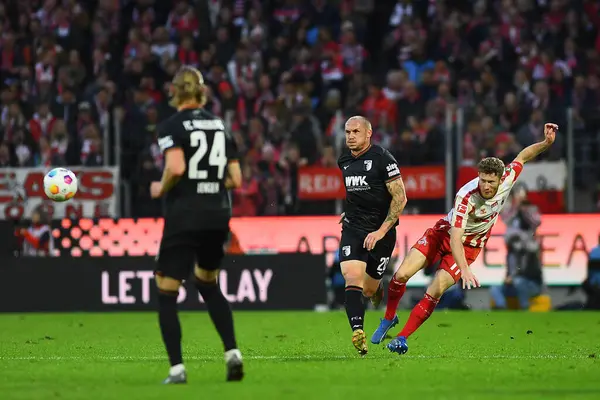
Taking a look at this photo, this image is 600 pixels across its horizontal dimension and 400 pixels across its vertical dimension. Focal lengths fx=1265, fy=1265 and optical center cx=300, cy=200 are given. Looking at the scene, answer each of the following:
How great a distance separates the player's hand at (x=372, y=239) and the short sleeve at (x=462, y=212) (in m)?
0.69

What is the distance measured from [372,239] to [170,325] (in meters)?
3.37

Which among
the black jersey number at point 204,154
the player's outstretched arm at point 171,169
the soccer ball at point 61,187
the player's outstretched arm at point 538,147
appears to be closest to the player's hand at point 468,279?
the player's outstretched arm at point 538,147

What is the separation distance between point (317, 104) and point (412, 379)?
1497 centimetres

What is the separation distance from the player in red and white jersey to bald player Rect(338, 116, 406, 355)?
35cm

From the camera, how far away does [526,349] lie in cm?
1244

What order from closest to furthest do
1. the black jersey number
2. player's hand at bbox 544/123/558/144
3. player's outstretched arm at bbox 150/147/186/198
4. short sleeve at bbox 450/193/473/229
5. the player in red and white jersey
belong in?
1. player's outstretched arm at bbox 150/147/186/198
2. the black jersey number
3. the player in red and white jersey
4. short sleeve at bbox 450/193/473/229
5. player's hand at bbox 544/123/558/144

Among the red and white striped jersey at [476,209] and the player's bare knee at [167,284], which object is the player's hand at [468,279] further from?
the player's bare knee at [167,284]

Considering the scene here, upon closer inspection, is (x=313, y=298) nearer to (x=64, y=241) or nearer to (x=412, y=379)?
(x=64, y=241)

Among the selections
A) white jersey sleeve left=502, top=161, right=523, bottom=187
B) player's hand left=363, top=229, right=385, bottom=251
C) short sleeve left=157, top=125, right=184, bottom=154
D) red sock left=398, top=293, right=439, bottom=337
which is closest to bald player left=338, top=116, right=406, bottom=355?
player's hand left=363, top=229, right=385, bottom=251

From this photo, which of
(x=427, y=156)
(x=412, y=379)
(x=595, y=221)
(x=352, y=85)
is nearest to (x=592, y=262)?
(x=595, y=221)

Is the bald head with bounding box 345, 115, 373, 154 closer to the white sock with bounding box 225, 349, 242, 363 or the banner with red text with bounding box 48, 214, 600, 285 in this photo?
the white sock with bounding box 225, 349, 242, 363

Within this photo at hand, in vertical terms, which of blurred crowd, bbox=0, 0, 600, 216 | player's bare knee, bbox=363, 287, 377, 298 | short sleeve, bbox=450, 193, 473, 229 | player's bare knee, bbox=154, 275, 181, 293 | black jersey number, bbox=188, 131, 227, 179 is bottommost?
player's bare knee, bbox=363, 287, 377, 298

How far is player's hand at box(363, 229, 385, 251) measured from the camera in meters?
11.8

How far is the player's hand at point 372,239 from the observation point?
11805mm
